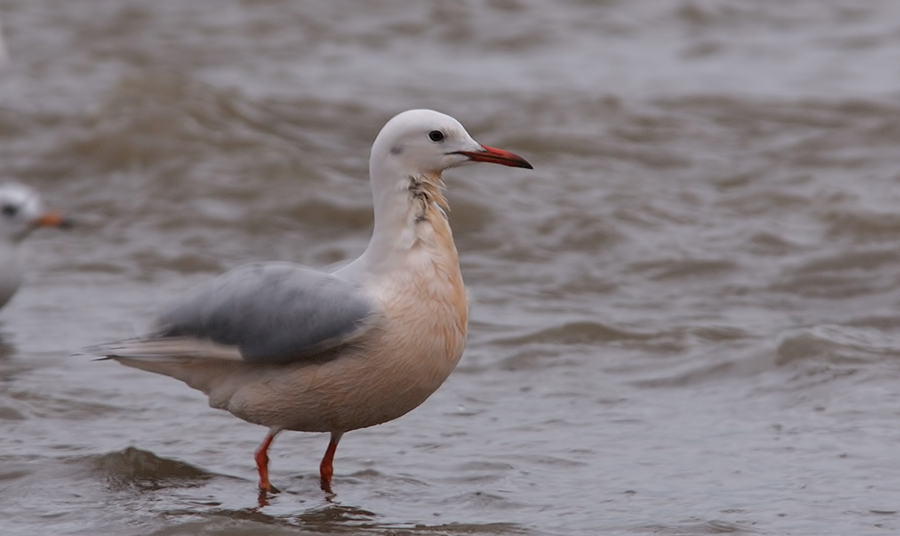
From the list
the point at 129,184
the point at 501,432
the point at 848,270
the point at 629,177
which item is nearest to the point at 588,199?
the point at 629,177

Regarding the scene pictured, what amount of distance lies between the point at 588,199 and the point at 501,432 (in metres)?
3.90

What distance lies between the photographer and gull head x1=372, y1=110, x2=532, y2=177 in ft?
15.1

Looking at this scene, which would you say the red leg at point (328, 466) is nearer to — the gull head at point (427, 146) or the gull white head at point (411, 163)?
the gull white head at point (411, 163)

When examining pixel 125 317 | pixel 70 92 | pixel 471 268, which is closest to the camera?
pixel 125 317

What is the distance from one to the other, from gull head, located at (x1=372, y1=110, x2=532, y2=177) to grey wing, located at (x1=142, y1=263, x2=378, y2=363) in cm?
45

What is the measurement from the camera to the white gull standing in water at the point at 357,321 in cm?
448

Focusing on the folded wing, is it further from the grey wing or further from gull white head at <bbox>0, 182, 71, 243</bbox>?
gull white head at <bbox>0, 182, 71, 243</bbox>

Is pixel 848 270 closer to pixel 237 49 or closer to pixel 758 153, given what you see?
pixel 758 153

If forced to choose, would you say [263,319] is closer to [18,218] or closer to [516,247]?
[18,218]

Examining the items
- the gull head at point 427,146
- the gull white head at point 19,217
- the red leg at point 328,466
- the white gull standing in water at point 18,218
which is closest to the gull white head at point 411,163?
the gull head at point 427,146

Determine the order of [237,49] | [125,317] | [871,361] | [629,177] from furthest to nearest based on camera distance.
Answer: [237,49] → [629,177] → [125,317] → [871,361]

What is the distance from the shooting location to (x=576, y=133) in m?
10.6

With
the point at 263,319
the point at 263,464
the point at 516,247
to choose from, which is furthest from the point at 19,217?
the point at 263,319

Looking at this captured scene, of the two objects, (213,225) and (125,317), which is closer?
(125,317)
